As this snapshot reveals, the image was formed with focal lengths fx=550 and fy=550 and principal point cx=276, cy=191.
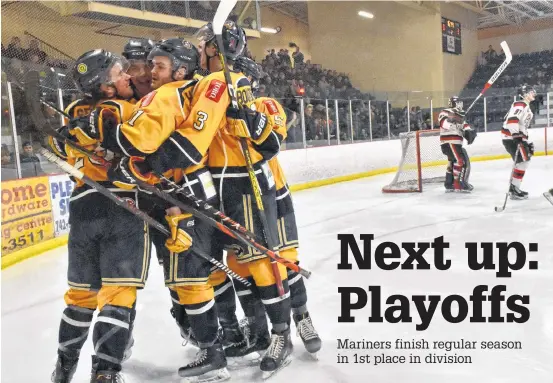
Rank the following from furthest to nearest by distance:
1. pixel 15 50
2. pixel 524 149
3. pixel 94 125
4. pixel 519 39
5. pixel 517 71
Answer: pixel 519 39, pixel 517 71, pixel 524 149, pixel 15 50, pixel 94 125

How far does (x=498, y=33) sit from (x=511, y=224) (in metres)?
14.2

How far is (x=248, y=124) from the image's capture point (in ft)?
5.49

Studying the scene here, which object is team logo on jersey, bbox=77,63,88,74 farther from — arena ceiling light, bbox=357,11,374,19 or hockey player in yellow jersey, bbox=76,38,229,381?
arena ceiling light, bbox=357,11,374,19

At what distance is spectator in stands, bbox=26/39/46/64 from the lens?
195 inches

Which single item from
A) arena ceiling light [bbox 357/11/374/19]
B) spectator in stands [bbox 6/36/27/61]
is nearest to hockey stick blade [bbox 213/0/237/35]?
spectator in stands [bbox 6/36/27/61]

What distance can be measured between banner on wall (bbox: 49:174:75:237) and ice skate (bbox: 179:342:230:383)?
111 inches

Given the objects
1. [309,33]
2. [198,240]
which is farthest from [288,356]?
[309,33]

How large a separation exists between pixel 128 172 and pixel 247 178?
387mm

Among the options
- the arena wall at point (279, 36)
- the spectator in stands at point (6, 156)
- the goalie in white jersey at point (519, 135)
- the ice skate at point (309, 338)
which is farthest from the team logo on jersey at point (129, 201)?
the arena wall at point (279, 36)

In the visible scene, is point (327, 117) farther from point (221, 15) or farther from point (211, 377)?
point (211, 377)

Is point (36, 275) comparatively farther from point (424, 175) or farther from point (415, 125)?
point (415, 125)

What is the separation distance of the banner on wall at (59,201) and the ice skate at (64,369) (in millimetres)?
2715

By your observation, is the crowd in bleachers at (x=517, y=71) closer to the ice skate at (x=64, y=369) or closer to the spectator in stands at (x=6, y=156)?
the spectator in stands at (x=6, y=156)

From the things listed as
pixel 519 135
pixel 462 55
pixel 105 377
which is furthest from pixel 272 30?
pixel 105 377
